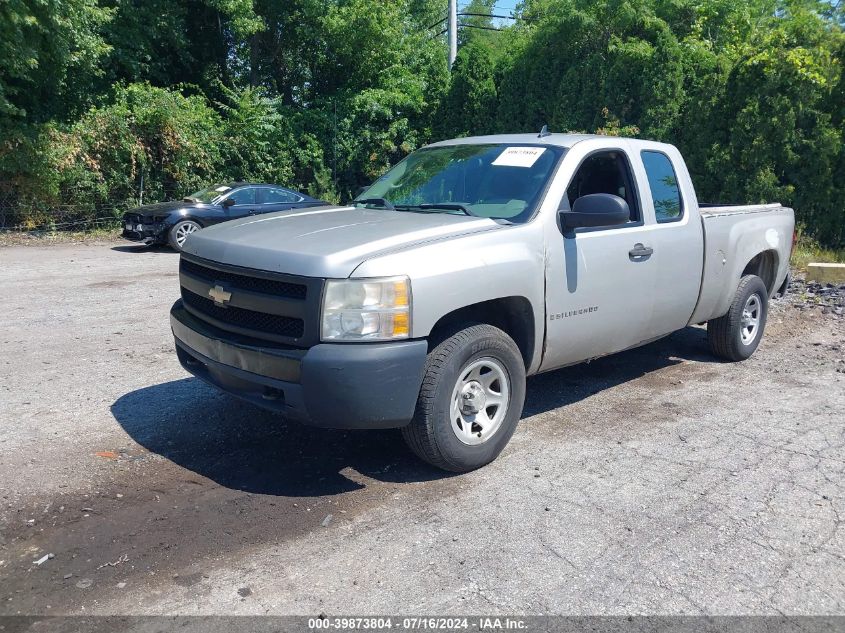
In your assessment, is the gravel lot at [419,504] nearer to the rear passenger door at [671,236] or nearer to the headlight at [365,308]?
the rear passenger door at [671,236]

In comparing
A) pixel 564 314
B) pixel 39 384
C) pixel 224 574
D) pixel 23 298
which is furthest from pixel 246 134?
pixel 224 574

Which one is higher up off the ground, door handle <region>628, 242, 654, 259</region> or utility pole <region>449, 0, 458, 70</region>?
utility pole <region>449, 0, 458, 70</region>

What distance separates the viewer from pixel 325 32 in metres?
23.9

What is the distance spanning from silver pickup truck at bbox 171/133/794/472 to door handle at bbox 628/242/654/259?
0.02 m

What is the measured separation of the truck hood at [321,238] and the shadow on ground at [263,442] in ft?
4.07

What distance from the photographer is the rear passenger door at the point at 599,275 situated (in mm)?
4980

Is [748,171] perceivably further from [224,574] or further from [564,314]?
[224,574]

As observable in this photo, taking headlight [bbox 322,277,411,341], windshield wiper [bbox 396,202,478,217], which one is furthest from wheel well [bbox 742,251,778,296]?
headlight [bbox 322,277,411,341]

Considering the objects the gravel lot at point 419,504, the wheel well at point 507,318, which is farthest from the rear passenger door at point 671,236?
the wheel well at point 507,318

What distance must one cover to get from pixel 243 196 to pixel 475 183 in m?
10.9

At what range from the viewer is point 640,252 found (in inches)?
217

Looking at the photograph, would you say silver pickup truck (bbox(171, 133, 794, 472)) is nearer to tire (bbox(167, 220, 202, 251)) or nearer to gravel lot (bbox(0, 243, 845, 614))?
gravel lot (bbox(0, 243, 845, 614))

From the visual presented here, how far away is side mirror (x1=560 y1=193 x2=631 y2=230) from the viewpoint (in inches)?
191

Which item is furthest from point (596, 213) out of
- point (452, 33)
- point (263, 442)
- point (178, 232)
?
point (452, 33)
